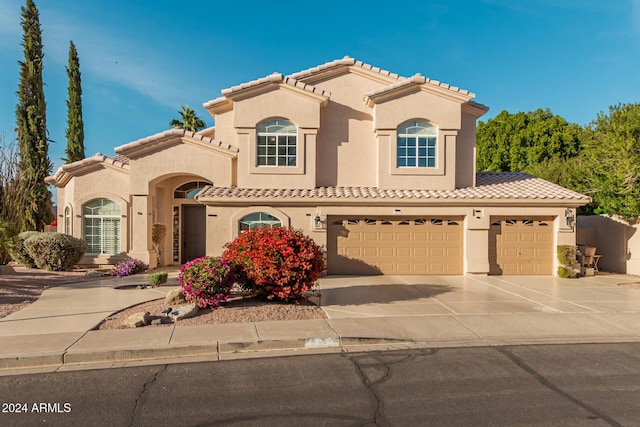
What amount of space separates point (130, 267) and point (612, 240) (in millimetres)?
18425

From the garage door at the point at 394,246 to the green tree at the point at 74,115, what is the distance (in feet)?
68.4

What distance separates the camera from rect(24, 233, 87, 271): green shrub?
14.5m

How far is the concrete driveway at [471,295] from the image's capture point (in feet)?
31.9

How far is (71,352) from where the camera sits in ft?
21.2

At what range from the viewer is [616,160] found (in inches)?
538

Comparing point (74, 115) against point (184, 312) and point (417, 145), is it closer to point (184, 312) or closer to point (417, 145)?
point (417, 145)

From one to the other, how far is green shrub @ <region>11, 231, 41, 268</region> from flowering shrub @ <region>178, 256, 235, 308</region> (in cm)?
931

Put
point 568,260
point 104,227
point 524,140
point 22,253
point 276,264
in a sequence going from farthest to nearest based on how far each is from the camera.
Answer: point 524,140, point 104,227, point 22,253, point 568,260, point 276,264

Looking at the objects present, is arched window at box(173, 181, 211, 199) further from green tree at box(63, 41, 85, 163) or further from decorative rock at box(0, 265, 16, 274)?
green tree at box(63, 41, 85, 163)

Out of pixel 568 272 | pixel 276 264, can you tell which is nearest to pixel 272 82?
pixel 276 264

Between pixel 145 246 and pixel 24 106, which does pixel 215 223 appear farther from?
pixel 24 106

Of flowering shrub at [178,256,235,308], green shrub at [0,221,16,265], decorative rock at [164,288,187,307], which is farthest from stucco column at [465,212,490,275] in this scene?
green shrub at [0,221,16,265]

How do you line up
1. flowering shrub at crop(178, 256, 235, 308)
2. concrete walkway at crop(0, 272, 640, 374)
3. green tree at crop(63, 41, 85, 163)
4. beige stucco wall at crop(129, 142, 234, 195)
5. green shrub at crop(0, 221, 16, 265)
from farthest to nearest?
green tree at crop(63, 41, 85, 163) → beige stucco wall at crop(129, 142, 234, 195) → green shrub at crop(0, 221, 16, 265) → flowering shrub at crop(178, 256, 235, 308) → concrete walkway at crop(0, 272, 640, 374)

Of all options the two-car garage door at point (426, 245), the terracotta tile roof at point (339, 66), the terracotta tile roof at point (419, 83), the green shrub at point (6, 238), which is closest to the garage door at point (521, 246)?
the two-car garage door at point (426, 245)
